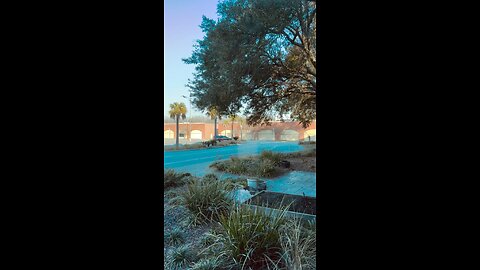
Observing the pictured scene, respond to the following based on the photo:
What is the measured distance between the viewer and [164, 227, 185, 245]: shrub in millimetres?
2086

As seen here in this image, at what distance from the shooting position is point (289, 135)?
3.65m

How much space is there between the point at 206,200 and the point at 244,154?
3.18 feet

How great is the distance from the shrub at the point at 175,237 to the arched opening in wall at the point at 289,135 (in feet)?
6.52

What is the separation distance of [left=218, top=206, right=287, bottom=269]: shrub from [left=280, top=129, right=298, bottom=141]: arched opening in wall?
1700 mm

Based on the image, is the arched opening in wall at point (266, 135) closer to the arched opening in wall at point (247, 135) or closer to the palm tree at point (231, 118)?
the arched opening in wall at point (247, 135)

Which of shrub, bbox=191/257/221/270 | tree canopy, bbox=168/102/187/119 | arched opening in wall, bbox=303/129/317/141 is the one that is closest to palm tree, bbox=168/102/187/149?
tree canopy, bbox=168/102/187/119

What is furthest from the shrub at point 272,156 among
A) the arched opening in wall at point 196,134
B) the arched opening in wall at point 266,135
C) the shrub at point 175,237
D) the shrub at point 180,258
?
→ the shrub at point 180,258

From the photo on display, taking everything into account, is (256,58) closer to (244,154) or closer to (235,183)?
(244,154)

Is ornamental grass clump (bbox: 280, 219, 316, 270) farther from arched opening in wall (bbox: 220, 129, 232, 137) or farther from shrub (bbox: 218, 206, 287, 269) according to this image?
arched opening in wall (bbox: 220, 129, 232, 137)

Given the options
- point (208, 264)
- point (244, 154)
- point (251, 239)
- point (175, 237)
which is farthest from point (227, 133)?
point (208, 264)
